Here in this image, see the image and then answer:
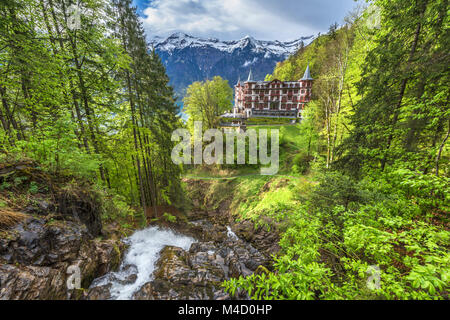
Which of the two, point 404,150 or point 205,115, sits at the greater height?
point 205,115

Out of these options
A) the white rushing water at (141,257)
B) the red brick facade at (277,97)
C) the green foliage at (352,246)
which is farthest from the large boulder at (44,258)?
the red brick facade at (277,97)

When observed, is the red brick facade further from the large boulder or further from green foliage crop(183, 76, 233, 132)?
the large boulder

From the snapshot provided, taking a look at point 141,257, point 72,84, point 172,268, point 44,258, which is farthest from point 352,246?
point 72,84

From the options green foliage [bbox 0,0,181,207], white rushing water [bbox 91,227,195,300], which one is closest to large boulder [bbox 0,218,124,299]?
white rushing water [bbox 91,227,195,300]

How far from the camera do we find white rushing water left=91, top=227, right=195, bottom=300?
6016 mm

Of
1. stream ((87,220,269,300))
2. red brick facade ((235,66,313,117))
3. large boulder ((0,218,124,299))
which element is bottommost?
stream ((87,220,269,300))

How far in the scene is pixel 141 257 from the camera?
8.08m

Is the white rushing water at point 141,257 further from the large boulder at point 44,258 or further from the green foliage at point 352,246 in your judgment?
the green foliage at point 352,246

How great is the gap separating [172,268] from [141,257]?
1.95m

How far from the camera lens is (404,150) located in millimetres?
5180

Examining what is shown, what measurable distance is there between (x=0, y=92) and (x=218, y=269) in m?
10.9
